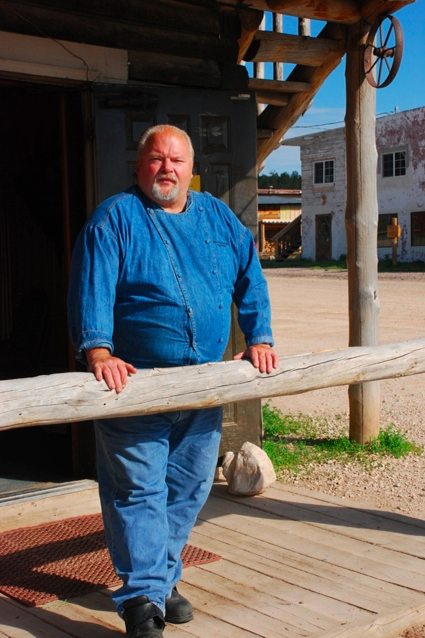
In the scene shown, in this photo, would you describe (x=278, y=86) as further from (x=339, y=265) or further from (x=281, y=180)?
(x=281, y=180)

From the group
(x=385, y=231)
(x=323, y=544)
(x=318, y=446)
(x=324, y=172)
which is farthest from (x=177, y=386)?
(x=324, y=172)

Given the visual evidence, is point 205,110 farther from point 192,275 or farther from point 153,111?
point 192,275

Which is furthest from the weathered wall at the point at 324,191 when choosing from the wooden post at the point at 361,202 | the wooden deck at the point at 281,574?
the wooden deck at the point at 281,574

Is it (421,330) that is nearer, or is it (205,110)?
(205,110)

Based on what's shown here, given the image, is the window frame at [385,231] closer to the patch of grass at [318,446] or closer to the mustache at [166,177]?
the patch of grass at [318,446]

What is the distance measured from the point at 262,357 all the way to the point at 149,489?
68 centimetres

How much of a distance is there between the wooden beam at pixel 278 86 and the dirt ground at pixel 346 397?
7.05ft

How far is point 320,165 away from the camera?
37.3m

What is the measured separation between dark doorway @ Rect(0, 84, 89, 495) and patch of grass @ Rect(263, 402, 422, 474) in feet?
5.48

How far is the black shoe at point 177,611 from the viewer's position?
3.40 m

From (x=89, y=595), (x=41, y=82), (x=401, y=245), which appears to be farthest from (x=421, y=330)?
(x=401, y=245)

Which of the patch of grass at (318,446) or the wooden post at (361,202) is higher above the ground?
the wooden post at (361,202)

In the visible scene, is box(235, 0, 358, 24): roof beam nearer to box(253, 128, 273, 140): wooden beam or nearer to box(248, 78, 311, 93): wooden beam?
Result: box(248, 78, 311, 93): wooden beam

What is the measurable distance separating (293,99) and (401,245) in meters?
26.4
